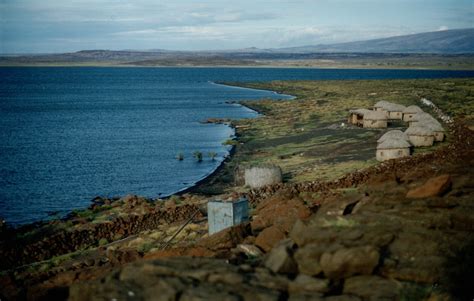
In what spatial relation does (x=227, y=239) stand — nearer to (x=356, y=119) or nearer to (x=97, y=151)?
(x=356, y=119)

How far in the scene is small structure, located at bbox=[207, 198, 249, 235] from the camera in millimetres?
15836

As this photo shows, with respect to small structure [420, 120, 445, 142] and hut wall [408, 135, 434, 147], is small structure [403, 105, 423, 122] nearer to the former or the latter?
small structure [420, 120, 445, 142]

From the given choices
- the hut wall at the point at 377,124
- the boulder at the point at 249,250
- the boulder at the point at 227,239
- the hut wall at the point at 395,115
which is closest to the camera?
the boulder at the point at 249,250

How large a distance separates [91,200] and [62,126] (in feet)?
121

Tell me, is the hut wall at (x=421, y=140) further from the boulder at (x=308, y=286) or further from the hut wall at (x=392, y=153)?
the boulder at (x=308, y=286)

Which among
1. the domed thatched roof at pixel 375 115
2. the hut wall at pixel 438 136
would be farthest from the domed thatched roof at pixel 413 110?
the hut wall at pixel 438 136

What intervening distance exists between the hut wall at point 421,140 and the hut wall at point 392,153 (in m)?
2.62

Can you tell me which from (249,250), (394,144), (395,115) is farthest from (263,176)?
(395,115)

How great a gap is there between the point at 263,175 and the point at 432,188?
1488 centimetres

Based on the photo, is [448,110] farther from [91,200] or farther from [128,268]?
[128,268]

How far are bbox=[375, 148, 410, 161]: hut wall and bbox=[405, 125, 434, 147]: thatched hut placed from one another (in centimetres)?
264

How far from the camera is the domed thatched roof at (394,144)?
2789cm

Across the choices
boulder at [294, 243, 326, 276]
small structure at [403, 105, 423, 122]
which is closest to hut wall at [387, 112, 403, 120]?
small structure at [403, 105, 423, 122]

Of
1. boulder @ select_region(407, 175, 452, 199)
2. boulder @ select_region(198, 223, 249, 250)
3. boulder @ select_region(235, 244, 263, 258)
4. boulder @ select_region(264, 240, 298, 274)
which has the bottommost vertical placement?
boulder @ select_region(198, 223, 249, 250)
